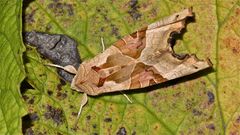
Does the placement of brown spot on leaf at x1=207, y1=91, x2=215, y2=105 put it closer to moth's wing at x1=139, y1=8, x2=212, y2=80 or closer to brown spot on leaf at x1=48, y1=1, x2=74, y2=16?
moth's wing at x1=139, y1=8, x2=212, y2=80

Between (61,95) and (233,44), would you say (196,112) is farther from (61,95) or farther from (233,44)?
(61,95)

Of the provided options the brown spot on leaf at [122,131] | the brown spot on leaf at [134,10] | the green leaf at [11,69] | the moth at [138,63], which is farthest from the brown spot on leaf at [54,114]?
the brown spot on leaf at [134,10]

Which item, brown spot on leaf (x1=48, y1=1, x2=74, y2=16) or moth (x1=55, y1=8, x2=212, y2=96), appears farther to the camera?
brown spot on leaf (x1=48, y1=1, x2=74, y2=16)

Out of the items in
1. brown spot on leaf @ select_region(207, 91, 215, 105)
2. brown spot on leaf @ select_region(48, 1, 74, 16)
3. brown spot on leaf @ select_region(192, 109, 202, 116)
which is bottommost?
brown spot on leaf @ select_region(192, 109, 202, 116)

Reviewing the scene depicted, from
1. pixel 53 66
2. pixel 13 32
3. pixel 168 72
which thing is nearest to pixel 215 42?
pixel 168 72

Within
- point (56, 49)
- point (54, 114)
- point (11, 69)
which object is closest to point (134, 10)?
point (56, 49)

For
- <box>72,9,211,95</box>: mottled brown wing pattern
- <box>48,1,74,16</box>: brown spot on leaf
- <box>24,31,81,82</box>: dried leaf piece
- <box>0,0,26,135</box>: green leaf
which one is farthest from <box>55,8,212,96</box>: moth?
<box>0,0,26,135</box>: green leaf

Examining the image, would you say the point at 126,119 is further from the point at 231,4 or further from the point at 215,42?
the point at 231,4
